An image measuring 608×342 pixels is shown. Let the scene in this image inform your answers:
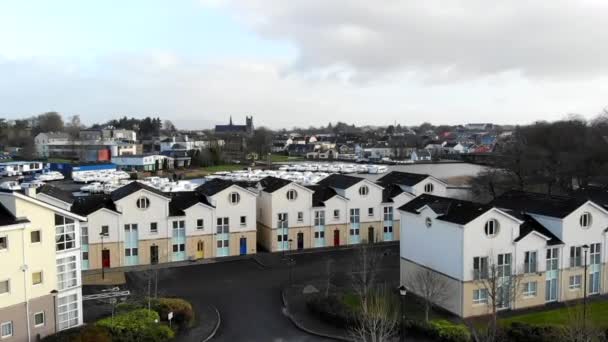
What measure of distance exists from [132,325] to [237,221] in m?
15.7

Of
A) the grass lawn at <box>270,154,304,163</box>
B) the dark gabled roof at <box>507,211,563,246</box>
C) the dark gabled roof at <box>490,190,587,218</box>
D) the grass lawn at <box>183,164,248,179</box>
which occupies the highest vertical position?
the dark gabled roof at <box>490,190,587,218</box>

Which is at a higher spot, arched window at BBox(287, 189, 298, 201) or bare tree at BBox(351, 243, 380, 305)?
arched window at BBox(287, 189, 298, 201)

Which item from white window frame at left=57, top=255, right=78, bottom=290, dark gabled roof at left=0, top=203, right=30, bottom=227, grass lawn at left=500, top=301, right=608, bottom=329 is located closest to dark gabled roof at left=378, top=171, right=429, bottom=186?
grass lawn at left=500, top=301, right=608, bottom=329

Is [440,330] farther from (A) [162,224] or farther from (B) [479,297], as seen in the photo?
(A) [162,224]

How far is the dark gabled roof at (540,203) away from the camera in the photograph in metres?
26.5

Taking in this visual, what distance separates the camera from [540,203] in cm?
2841

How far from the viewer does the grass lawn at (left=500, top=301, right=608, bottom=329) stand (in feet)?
76.4

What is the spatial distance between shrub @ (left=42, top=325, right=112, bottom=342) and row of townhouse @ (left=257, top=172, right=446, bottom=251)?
1805 centimetres

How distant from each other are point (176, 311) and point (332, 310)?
6852 mm

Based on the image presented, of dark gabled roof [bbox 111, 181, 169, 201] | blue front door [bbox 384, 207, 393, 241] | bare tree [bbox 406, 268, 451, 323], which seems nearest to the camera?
bare tree [bbox 406, 268, 451, 323]

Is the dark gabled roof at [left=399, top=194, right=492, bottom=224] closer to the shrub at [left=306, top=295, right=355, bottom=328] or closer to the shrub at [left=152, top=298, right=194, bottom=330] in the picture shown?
the shrub at [left=306, top=295, right=355, bottom=328]

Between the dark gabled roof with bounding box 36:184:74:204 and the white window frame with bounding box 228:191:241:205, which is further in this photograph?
the white window frame with bounding box 228:191:241:205

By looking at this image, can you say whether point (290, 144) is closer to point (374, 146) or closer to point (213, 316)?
point (374, 146)

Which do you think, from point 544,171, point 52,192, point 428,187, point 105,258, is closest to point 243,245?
point 105,258
